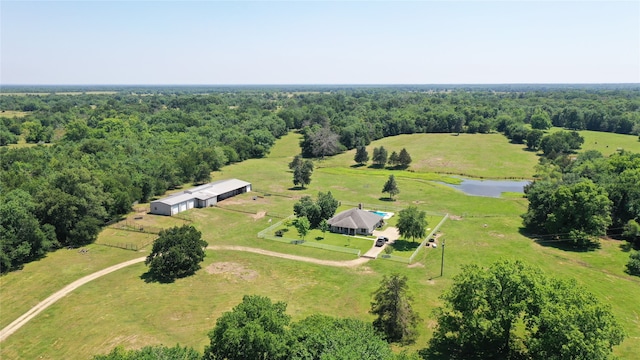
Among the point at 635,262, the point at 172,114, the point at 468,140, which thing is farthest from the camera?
the point at 172,114

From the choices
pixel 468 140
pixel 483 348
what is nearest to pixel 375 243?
pixel 483 348

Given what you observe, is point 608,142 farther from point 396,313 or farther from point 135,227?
point 135,227

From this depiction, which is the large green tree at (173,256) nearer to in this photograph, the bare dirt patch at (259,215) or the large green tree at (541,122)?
the bare dirt patch at (259,215)

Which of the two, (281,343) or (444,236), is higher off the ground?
(281,343)

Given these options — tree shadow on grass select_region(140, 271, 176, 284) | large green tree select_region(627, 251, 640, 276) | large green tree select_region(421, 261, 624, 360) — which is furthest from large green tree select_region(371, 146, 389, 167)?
large green tree select_region(421, 261, 624, 360)

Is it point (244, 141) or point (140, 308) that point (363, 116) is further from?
point (140, 308)

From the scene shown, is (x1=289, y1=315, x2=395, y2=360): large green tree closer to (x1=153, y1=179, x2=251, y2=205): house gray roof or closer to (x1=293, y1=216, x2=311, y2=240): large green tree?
(x1=293, y1=216, x2=311, y2=240): large green tree
